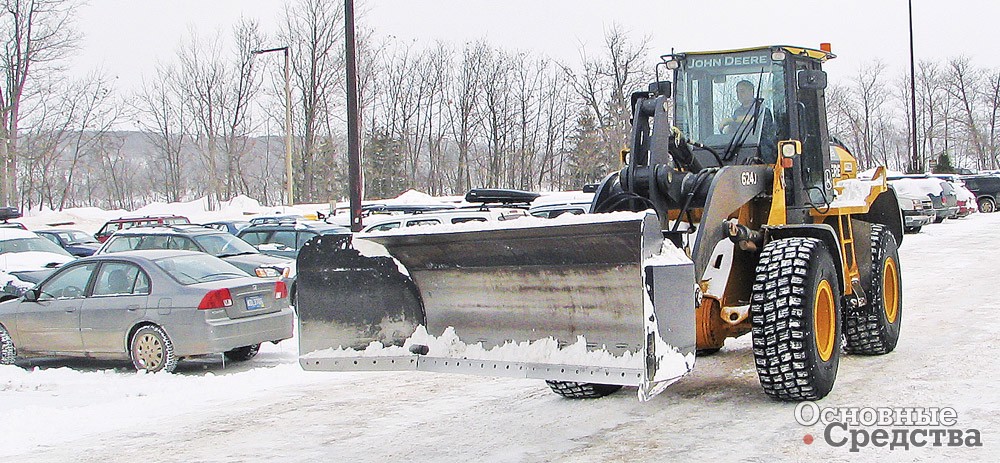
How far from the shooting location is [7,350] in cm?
1212

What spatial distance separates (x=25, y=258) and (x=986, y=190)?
124ft

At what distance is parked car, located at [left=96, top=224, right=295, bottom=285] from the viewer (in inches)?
635

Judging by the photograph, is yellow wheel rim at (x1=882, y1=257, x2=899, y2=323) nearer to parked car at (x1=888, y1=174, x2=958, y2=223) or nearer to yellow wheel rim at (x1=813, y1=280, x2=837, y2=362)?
yellow wheel rim at (x1=813, y1=280, x2=837, y2=362)

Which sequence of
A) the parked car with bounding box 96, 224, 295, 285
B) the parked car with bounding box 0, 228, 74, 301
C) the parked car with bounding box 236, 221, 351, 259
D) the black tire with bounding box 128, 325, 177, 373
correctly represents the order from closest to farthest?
the black tire with bounding box 128, 325, 177, 373 < the parked car with bounding box 0, 228, 74, 301 < the parked car with bounding box 96, 224, 295, 285 < the parked car with bounding box 236, 221, 351, 259

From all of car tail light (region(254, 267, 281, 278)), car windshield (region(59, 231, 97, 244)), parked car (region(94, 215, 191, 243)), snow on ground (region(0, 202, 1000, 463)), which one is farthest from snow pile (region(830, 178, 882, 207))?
car windshield (region(59, 231, 97, 244))

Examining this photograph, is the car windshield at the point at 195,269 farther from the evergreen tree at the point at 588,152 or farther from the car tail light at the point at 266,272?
the evergreen tree at the point at 588,152

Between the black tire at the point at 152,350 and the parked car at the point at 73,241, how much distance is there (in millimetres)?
14837

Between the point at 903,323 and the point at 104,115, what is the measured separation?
5291cm

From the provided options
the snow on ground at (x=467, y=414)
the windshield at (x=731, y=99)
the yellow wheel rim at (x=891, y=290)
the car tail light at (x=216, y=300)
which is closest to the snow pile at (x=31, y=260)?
the snow on ground at (x=467, y=414)

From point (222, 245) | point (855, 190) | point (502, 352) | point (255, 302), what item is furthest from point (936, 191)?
point (502, 352)

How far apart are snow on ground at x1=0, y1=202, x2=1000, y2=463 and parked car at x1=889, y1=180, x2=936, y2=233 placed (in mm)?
→ 19512

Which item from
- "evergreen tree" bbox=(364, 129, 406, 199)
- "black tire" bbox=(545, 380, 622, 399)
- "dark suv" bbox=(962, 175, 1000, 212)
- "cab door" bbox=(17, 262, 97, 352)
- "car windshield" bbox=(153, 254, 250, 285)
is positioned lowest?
"black tire" bbox=(545, 380, 622, 399)

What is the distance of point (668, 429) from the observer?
6840 millimetres

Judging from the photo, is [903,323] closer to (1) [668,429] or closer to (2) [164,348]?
(1) [668,429]
